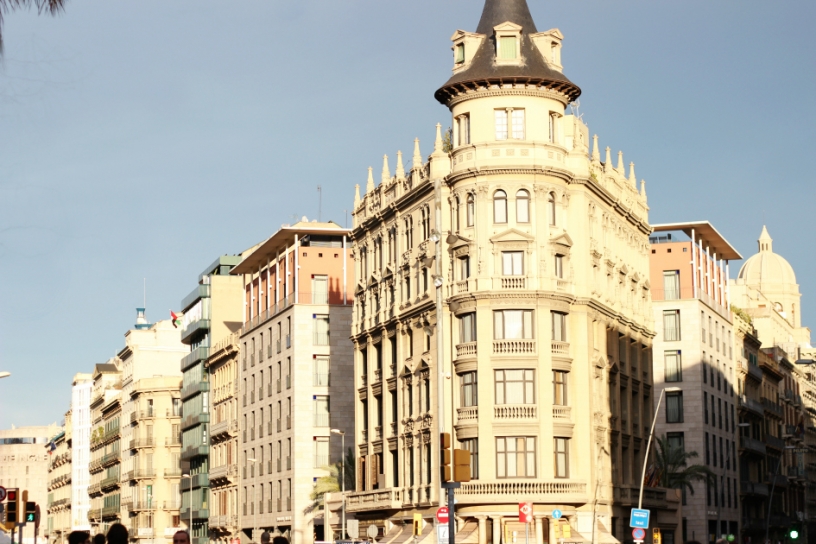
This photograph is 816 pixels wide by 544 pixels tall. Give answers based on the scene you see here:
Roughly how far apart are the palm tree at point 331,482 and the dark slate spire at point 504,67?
2848cm

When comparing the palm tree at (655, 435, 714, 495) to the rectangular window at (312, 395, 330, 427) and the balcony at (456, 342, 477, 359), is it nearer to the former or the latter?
the rectangular window at (312, 395, 330, 427)

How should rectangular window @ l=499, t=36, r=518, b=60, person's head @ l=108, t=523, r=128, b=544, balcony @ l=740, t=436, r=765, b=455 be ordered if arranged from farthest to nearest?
balcony @ l=740, t=436, r=765, b=455 → rectangular window @ l=499, t=36, r=518, b=60 → person's head @ l=108, t=523, r=128, b=544

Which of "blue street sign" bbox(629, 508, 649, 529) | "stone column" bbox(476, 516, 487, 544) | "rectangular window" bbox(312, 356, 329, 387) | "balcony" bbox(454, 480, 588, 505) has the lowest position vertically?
"stone column" bbox(476, 516, 487, 544)

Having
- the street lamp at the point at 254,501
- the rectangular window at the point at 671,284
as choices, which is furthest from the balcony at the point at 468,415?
the rectangular window at the point at 671,284

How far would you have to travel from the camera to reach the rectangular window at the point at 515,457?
7331 cm

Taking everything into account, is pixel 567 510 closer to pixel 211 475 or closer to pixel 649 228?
pixel 649 228

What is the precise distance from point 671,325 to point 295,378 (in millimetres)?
30411

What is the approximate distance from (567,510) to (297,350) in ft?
111

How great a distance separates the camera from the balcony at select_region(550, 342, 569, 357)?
247ft

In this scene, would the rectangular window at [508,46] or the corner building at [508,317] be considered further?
the rectangular window at [508,46]

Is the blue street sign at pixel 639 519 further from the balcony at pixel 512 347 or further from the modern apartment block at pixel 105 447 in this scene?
the modern apartment block at pixel 105 447

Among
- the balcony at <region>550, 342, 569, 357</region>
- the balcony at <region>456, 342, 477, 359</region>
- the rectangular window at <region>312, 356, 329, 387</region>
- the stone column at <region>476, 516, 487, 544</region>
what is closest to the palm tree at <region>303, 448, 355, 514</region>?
the rectangular window at <region>312, 356, 329, 387</region>

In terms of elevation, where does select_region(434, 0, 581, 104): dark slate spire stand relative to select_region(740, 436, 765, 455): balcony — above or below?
above

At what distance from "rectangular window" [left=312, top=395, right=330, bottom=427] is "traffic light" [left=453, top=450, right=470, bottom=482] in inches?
2739
